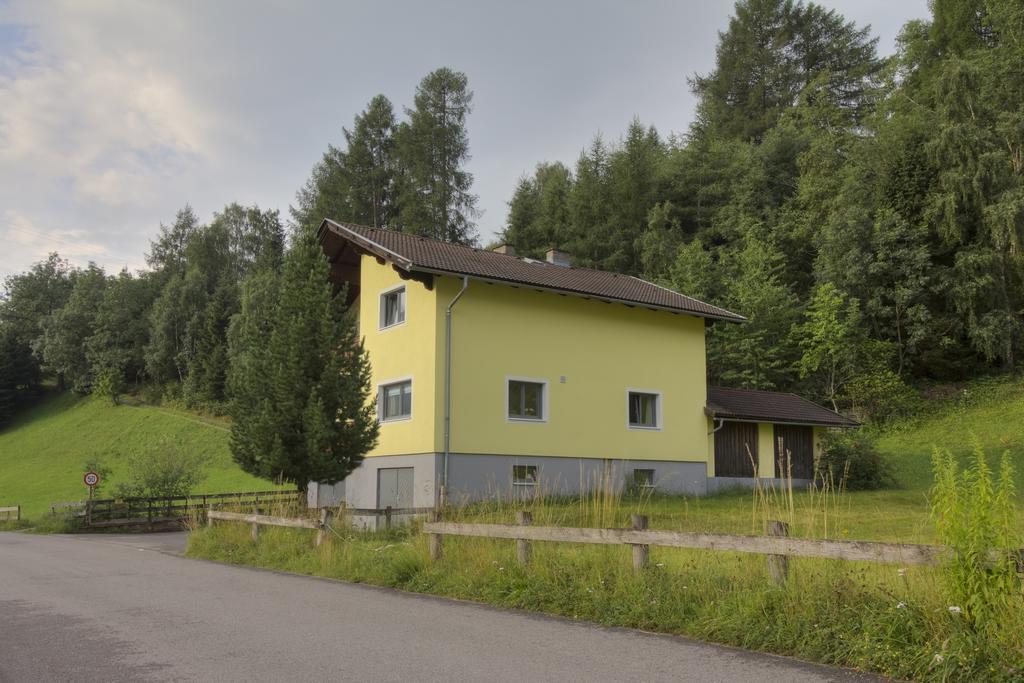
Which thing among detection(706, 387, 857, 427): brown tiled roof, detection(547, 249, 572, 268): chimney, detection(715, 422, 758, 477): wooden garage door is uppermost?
detection(547, 249, 572, 268): chimney

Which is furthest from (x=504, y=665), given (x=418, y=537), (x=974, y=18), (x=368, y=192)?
(x=368, y=192)

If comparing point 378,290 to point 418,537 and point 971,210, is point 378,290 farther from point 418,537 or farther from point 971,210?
point 971,210

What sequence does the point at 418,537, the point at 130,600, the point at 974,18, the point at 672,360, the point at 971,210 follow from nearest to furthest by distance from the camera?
the point at 130,600 → the point at 418,537 → the point at 672,360 → the point at 971,210 → the point at 974,18

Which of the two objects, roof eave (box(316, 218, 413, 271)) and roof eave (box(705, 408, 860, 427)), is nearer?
roof eave (box(316, 218, 413, 271))

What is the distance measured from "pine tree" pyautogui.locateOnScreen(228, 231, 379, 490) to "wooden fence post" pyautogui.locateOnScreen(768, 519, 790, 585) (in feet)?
32.6

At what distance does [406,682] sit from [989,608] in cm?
387

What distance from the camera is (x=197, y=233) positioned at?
237 feet

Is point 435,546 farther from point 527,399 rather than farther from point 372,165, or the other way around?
point 372,165

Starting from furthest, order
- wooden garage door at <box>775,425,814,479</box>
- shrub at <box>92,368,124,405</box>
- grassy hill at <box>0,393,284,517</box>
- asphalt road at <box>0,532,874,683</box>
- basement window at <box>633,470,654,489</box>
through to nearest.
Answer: shrub at <box>92,368,124,405</box> → grassy hill at <box>0,393,284,517</box> → wooden garage door at <box>775,425,814,479</box> → basement window at <box>633,470,654,489</box> → asphalt road at <box>0,532,874,683</box>

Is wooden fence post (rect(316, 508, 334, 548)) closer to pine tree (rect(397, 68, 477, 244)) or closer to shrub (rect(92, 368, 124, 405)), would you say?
pine tree (rect(397, 68, 477, 244))

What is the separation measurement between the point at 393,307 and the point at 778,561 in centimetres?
1681

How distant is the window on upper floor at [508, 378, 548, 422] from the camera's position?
20.9 m

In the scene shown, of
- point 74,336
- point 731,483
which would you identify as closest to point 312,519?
point 731,483

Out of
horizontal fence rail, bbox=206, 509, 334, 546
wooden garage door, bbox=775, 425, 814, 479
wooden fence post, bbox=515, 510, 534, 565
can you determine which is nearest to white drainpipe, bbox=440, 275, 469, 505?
horizontal fence rail, bbox=206, 509, 334, 546
